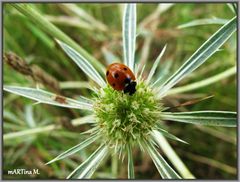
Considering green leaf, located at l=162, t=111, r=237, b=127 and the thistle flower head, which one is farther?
the thistle flower head

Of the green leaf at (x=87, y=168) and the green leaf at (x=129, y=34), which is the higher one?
the green leaf at (x=129, y=34)

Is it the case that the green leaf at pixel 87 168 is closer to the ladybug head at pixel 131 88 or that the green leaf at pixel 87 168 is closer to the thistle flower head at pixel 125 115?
the thistle flower head at pixel 125 115

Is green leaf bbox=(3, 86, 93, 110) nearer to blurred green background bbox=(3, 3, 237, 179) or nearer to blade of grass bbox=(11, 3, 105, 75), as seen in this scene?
blade of grass bbox=(11, 3, 105, 75)

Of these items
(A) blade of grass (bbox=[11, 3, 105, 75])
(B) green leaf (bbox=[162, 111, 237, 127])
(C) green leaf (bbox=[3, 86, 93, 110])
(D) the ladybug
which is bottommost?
(B) green leaf (bbox=[162, 111, 237, 127])

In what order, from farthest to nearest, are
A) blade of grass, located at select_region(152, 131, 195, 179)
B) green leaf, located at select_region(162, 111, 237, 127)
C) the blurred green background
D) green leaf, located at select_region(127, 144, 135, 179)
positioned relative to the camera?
the blurred green background, blade of grass, located at select_region(152, 131, 195, 179), green leaf, located at select_region(127, 144, 135, 179), green leaf, located at select_region(162, 111, 237, 127)

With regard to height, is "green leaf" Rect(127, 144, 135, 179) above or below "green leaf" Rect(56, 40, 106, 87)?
below

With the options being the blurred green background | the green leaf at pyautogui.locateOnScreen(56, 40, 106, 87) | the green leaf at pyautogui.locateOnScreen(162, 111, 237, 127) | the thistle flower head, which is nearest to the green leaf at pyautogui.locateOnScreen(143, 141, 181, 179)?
the thistle flower head

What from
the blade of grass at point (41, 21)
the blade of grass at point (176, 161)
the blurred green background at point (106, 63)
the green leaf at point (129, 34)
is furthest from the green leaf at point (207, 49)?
the blurred green background at point (106, 63)

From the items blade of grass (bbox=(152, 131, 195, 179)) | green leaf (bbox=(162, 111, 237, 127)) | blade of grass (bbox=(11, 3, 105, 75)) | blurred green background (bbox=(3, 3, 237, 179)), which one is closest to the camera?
green leaf (bbox=(162, 111, 237, 127))
